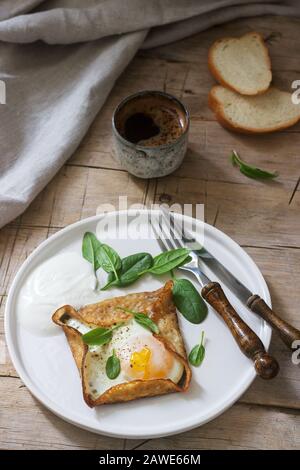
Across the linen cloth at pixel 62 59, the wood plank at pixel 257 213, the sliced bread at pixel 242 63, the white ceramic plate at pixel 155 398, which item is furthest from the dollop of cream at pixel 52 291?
the sliced bread at pixel 242 63

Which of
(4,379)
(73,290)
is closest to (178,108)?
(73,290)

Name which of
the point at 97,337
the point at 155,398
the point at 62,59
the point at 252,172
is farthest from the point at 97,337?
the point at 62,59

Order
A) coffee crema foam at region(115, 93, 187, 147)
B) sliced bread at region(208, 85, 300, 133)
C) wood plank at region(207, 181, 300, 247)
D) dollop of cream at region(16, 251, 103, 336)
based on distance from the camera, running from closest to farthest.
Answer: dollop of cream at region(16, 251, 103, 336) < wood plank at region(207, 181, 300, 247) < coffee crema foam at region(115, 93, 187, 147) < sliced bread at region(208, 85, 300, 133)

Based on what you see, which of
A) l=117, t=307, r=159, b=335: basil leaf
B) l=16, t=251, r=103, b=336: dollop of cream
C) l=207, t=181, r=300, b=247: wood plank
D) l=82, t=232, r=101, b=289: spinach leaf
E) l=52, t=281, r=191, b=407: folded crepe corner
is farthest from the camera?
l=207, t=181, r=300, b=247: wood plank

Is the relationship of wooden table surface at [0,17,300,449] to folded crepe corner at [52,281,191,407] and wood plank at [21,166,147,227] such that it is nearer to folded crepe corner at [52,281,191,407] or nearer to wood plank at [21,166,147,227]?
wood plank at [21,166,147,227]

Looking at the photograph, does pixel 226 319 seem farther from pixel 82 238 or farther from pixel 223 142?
pixel 223 142

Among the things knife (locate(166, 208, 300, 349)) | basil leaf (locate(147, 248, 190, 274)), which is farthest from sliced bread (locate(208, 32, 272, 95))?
basil leaf (locate(147, 248, 190, 274))

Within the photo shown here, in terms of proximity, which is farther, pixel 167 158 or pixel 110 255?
pixel 167 158
